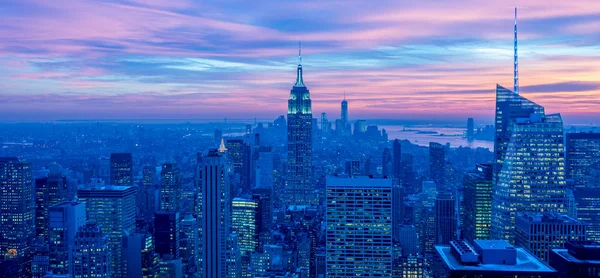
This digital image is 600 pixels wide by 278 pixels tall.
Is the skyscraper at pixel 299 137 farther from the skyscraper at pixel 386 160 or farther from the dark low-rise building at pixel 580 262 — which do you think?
the dark low-rise building at pixel 580 262

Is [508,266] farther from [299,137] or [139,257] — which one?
[299,137]

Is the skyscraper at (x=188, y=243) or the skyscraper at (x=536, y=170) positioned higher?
the skyscraper at (x=536, y=170)

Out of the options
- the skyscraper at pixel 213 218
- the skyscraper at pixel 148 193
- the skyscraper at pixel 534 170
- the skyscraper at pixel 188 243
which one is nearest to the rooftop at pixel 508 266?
the skyscraper at pixel 213 218

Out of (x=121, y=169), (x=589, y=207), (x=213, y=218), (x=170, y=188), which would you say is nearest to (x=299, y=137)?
(x=170, y=188)

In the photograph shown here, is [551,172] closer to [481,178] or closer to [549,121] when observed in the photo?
[549,121]

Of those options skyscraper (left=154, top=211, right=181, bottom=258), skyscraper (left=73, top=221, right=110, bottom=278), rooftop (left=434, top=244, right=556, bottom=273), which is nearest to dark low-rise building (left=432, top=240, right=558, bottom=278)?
rooftop (left=434, top=244, right=556, bottom=273)
